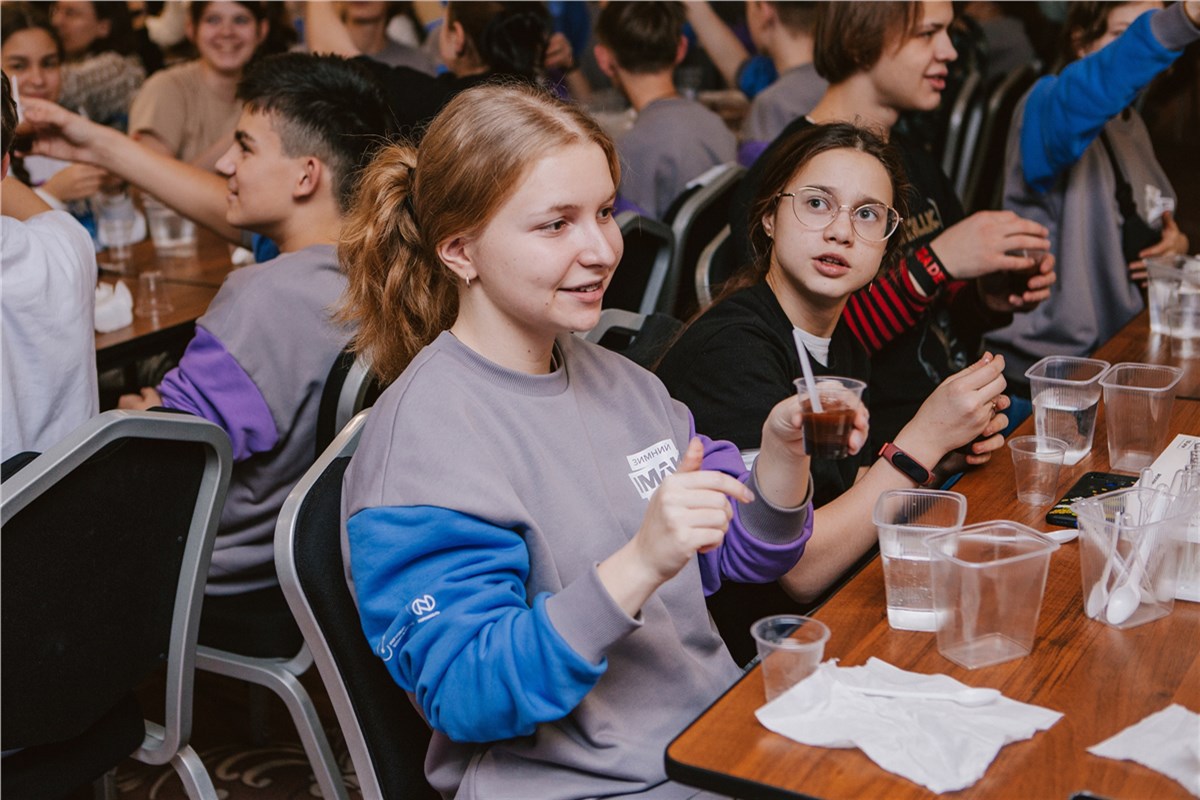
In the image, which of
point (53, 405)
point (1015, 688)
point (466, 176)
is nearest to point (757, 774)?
point (1015, 688)

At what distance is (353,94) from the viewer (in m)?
2.61

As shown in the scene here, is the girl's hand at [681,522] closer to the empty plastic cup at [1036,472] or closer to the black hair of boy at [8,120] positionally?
the empty plastic cup at [1036,472]

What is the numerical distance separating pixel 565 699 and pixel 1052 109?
2.32 m

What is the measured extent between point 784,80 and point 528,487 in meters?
3.22

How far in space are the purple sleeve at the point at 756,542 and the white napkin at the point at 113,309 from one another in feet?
5.52

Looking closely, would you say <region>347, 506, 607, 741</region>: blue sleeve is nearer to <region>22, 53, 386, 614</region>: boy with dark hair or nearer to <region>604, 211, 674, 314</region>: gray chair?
<region>22, 53, 386, 614</region>: boy with dark hair

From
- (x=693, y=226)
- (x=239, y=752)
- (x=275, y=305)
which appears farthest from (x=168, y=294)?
(x=693, y=226)

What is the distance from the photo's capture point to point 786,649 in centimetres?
127

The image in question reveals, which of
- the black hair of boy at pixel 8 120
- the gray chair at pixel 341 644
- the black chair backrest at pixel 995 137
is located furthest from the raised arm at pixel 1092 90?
the black hair of boy at pixel 8 120

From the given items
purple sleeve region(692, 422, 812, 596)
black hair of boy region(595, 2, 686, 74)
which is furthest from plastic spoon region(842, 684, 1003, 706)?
black hair of boy region(595, 2, 686, 74)

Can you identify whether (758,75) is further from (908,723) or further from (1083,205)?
(908,723)

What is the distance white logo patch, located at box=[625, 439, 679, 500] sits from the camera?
1570 mm

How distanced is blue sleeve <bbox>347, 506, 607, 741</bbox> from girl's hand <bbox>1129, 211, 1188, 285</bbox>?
2308 mm

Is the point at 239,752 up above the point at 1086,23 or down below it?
below
